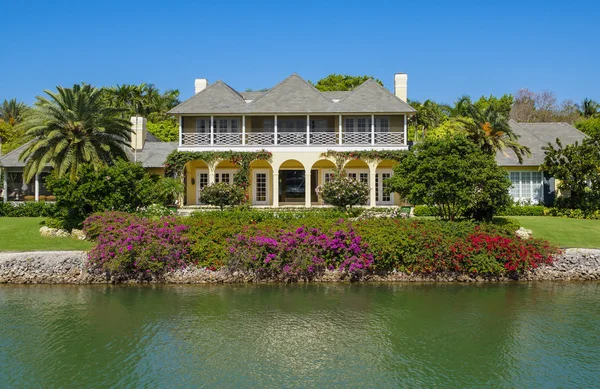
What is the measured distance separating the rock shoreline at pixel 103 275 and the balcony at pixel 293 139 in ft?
45.4

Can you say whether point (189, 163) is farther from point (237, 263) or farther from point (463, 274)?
point (463, 274)

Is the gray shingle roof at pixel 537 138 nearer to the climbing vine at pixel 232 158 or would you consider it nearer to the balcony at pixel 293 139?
the balcony at pixel 293 139

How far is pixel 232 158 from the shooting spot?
30.5 metres

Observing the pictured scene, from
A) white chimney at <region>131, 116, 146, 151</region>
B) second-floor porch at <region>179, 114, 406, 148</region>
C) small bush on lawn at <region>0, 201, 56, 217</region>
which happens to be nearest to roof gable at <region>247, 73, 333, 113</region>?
second-floor porch at <region>179, 114, 406, 148</region>

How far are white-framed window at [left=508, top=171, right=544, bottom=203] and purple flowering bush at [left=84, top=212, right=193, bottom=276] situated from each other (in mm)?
20943

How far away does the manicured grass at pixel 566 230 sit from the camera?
2025 centimetres

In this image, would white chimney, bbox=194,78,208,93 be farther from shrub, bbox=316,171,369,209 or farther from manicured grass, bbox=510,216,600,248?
manicured grass, bbox=510,216,600,248

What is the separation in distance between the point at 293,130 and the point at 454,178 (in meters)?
13.4

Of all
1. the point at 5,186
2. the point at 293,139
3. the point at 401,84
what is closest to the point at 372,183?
the point at 293,139

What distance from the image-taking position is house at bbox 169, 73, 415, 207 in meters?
30.5

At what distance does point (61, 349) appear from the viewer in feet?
38.0

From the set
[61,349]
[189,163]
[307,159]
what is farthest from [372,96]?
[61,349]

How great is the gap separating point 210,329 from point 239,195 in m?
13.4

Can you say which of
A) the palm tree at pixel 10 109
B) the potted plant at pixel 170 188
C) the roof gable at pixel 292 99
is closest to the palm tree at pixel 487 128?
the roof gable at pixel 292 99
